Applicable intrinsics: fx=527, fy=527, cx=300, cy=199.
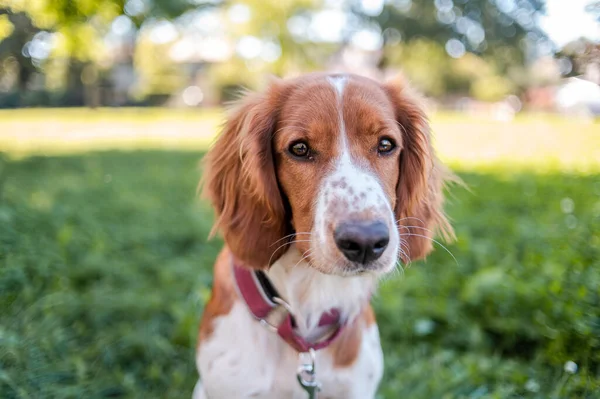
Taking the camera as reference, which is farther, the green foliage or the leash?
the green foliage

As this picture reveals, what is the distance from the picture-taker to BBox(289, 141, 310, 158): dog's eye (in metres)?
2.16

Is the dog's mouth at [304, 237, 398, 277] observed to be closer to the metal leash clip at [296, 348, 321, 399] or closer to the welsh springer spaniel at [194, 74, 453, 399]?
the welsh springer spaniel at [194, 74, 453, 399]

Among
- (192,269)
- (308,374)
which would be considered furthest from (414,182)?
(192,269)

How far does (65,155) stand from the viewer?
36.1 feet

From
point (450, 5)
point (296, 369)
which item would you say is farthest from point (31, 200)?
point (450, 5)

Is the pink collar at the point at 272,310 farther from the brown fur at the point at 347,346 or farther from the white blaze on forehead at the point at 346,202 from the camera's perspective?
the white blaze on forehead at the point at 346,202

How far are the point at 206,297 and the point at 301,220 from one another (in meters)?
1.79

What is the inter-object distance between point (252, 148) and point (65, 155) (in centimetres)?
998

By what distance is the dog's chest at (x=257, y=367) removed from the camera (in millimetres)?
2244

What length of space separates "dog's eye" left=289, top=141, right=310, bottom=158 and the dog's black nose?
435mm

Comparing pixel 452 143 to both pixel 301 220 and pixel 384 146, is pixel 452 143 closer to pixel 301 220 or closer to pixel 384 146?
pixel 384 146

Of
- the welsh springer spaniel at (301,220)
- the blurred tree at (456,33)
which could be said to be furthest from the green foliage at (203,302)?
the blurred tree at (456,33)

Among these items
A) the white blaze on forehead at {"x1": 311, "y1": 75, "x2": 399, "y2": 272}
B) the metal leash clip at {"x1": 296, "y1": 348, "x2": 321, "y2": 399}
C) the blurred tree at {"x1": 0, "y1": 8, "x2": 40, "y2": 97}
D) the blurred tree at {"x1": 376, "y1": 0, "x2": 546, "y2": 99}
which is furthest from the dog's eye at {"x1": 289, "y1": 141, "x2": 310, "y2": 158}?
the blurred tree at {"x1": 376, "y1": 0, "x2": 546, "y2": 99}

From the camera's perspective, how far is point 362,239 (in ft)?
5.91
